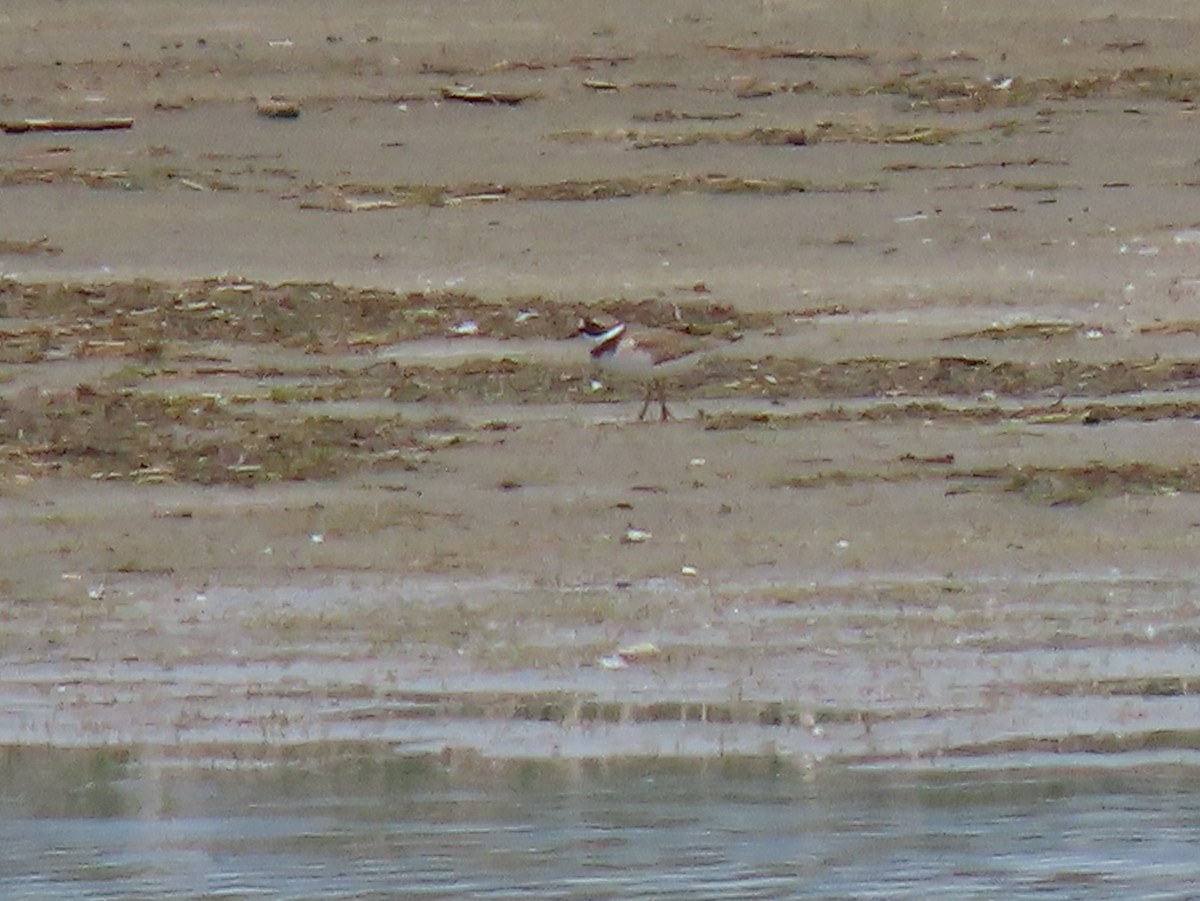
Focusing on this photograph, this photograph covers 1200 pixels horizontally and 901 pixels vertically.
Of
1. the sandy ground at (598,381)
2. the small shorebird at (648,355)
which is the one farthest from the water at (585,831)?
the small shorebird at (648,355)

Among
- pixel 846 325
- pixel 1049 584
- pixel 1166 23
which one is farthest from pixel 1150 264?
pixel 1049 584

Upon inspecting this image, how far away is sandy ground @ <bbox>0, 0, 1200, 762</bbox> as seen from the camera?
732cm

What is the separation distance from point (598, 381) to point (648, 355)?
0.92 ft

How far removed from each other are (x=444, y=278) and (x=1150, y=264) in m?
3.18

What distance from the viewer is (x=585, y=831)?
21.5 ft

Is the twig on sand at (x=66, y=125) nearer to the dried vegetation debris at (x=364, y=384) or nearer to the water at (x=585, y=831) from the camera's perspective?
the dried vegetation debris at (x=364, y=384)

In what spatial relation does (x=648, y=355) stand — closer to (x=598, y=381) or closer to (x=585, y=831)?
(x=598, y=381)

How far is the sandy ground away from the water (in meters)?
0.13

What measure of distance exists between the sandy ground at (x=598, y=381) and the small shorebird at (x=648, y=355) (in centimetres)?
9

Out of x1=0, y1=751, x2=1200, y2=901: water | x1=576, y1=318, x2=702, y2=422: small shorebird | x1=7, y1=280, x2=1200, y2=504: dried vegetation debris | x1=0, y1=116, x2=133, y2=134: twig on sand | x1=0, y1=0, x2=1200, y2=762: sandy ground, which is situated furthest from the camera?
x1=0, y1=116, x2=133, y2=134: twig on sand

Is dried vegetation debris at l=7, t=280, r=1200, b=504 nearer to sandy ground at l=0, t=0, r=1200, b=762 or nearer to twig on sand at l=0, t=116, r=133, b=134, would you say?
sandy ground at l=0, t=0, r=1200, b=762

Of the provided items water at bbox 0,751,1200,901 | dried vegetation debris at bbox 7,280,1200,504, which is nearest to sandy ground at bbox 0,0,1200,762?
dried vegetation debris at bbox 7,280,1200,504

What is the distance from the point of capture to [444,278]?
11.8 m

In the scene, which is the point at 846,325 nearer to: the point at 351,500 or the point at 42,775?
the point at 351,500
